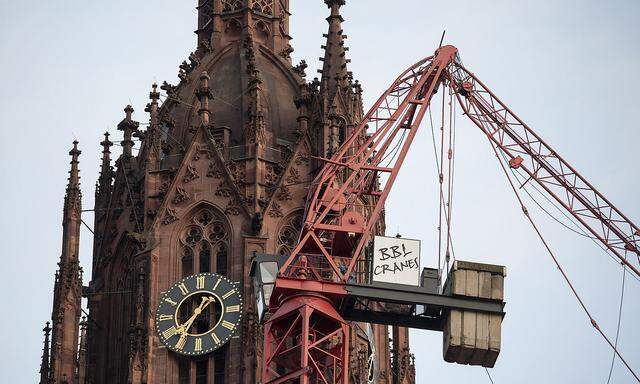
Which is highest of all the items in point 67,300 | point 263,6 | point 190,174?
point 263,6

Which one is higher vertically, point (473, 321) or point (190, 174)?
point (190, 174)

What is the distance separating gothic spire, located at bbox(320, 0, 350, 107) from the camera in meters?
144

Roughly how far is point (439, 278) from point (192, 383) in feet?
38.6

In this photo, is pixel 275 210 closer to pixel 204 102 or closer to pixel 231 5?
pixel 204 102

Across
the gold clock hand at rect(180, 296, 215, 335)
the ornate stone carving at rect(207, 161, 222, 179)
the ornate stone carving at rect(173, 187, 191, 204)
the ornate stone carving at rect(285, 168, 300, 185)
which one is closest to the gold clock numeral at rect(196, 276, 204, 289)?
the gold clock hand at rect(180, 296, 215, 335)

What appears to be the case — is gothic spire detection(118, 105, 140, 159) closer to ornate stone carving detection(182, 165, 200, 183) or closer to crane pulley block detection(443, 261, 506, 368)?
ornate stone carving detection(182, 165, 200, 183)

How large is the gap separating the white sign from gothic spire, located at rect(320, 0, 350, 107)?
14.3 meters

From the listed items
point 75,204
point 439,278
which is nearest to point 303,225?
point 439,278

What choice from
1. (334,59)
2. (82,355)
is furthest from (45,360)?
(334,59)

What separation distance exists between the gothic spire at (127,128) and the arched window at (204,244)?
714 cm

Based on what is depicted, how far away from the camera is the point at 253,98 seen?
467ft

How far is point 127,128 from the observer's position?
147 m

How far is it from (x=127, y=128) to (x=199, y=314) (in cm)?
1242

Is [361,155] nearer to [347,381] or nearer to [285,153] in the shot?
[285,153]
